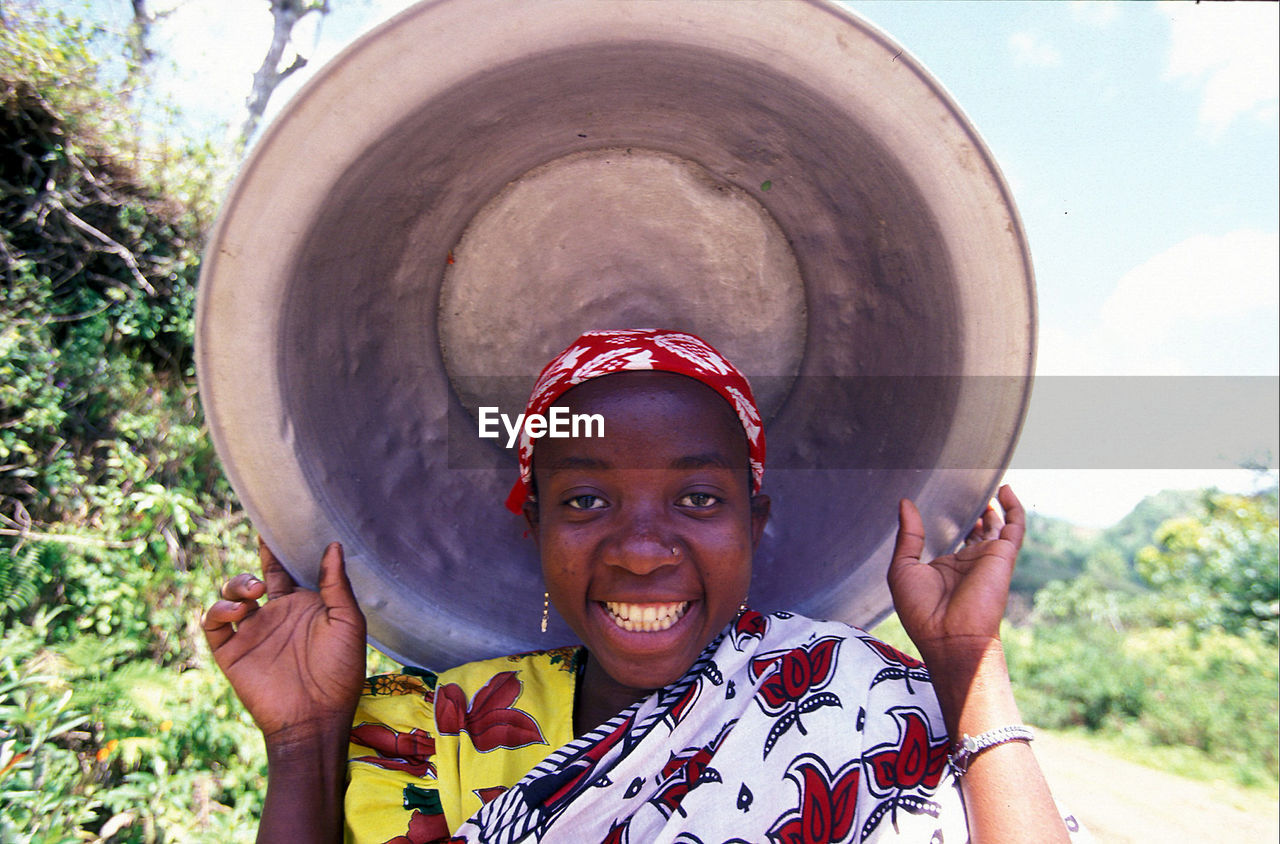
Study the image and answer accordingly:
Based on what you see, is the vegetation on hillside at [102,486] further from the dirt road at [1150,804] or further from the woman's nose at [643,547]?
the woman's nose at [643,547]

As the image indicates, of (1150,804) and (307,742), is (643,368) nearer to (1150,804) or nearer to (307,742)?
(307,742)

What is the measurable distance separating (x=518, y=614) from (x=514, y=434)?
1.34 feet

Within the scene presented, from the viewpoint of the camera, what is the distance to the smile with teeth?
121 centimetres

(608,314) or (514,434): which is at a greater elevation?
(608,314)

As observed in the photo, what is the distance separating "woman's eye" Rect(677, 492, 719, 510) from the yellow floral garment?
0.44 m

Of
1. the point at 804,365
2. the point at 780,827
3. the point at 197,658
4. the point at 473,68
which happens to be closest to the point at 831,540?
the point at 804,365

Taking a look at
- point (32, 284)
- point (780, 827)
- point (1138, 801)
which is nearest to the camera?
point (780, 827)

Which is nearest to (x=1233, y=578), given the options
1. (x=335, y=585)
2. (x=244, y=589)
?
(x=335, y=585)

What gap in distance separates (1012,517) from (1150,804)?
4659 mm

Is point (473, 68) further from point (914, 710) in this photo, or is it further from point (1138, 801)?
point (1138, 801)

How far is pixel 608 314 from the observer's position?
1.69m

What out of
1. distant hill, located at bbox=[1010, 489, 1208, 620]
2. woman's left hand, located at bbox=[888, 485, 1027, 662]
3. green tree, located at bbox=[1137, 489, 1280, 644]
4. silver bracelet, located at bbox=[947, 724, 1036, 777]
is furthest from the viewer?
distant hill, located at bbox=[1010, 489, 1208, 620]

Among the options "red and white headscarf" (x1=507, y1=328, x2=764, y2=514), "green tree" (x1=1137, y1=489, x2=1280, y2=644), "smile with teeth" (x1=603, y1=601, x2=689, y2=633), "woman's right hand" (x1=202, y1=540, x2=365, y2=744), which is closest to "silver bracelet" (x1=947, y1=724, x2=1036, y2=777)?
"smile with teeth" (x1=603, y1=601, x2=689, y2=633)

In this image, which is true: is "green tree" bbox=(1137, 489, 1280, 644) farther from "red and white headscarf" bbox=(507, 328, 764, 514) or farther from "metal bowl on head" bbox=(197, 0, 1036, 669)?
"red and white headscarf" bbox=(507, 328, 764, 514)
